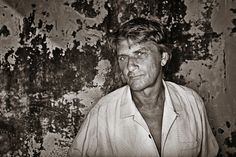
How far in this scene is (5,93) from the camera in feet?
8.02

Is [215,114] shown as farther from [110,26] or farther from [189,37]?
[110,26]

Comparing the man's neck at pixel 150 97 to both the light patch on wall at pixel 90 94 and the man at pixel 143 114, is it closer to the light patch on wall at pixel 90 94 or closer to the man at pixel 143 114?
the man at pixel 143 114

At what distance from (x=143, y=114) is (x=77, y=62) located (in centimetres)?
60

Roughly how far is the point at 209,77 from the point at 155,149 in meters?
0.77

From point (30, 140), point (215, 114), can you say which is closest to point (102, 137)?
point (30, 140)

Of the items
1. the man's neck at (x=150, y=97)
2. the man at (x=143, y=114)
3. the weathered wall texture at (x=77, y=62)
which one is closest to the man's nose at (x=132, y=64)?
the man at (x=143, y=114)

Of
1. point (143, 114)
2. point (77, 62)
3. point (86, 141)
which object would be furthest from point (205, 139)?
point (77, 62)

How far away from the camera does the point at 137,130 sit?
1.95 meters

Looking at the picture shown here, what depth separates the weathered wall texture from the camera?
2.45 m

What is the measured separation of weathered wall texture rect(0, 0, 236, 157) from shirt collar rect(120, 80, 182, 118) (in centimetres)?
46

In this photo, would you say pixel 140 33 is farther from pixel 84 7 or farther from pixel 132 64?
pixel 84 7

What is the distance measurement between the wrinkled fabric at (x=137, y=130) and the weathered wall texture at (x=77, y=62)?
1.51ft

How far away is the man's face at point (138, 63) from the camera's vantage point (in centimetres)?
192

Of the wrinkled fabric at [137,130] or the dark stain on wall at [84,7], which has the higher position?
the dark stain on wall at [84,7]
